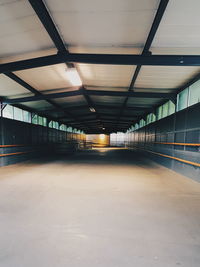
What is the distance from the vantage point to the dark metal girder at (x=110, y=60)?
11.1 ft

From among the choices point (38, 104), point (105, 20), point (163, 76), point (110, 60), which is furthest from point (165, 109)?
point (38, 104)

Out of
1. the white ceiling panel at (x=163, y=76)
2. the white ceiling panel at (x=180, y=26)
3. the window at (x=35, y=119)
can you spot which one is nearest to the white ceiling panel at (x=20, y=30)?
the white ceiling panel at (x=180, y=26)

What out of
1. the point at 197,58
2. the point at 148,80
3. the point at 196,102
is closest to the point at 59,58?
the point at 148,80

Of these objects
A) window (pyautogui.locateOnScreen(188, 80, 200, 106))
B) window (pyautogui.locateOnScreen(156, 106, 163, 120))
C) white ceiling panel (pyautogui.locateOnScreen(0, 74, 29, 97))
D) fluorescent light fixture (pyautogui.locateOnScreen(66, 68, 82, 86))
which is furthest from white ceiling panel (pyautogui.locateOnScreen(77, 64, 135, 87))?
window (pyautogui.locateOnScreen(156, 106, 163, 120))

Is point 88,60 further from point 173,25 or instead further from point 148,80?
point 148,80

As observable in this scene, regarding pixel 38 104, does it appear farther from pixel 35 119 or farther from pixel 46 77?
pixel 46 77

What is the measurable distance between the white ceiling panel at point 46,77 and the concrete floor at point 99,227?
3.86 metres

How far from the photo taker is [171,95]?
6.02 metres

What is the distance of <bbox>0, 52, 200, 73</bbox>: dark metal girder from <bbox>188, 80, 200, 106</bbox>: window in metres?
1.54

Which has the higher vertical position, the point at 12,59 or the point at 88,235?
the point at 12,59

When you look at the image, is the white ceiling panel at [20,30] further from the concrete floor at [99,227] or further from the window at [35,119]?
the window at [35,119]

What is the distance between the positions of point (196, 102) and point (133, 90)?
2589 millimetres

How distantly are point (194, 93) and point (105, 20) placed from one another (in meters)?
4.05

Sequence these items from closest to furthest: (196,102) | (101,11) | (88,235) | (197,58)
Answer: (88,235) < (101,11) < (197,58) < (196,102)
